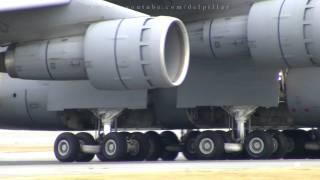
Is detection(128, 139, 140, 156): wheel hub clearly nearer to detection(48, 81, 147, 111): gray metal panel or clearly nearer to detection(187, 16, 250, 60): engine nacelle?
detection(48, 81, 147, 111): gray metal panel

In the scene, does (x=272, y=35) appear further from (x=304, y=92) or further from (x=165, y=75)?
(x=304, y=92)

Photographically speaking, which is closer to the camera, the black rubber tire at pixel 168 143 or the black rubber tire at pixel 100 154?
the black rubber tire at pixel 100 154

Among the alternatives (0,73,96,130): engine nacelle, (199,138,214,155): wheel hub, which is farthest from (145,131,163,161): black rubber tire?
(199,138,214,155): wheel hub

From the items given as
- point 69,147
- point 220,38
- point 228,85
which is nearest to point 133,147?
point 69,147

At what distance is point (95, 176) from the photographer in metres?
14.0

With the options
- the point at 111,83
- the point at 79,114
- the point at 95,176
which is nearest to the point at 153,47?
the point at 111,83

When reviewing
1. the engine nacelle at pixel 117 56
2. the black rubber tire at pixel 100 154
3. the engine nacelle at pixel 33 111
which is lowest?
the black rubber tire at pixel 100 154

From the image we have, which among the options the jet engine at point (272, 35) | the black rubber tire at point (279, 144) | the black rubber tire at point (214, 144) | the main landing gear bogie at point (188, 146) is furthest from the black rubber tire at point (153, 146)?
the jet engine at point (272, 35)

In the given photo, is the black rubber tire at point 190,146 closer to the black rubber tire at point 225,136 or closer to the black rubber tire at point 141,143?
the black rubber tire at point 225,136

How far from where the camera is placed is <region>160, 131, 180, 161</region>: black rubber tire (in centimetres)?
2420

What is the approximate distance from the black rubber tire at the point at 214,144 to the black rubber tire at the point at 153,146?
2.00 metres

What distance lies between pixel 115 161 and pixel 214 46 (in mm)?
4342

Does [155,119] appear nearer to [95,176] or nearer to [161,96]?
[161,96]

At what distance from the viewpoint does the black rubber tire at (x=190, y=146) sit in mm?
22734
